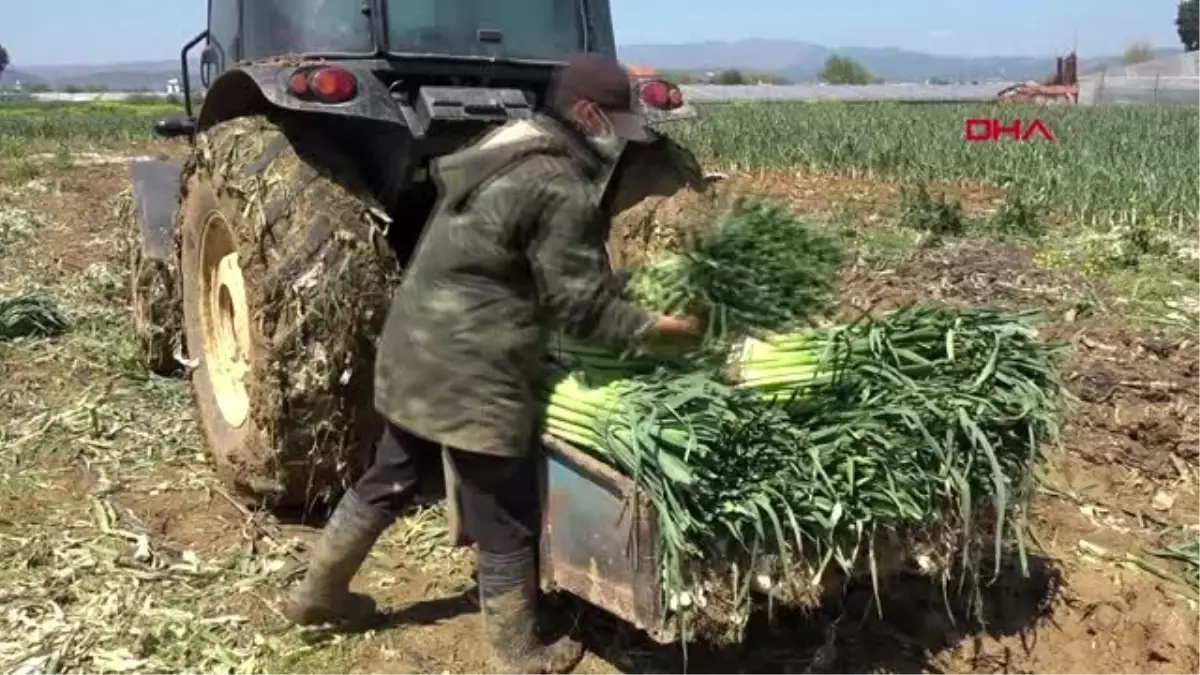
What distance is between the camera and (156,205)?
5.60m

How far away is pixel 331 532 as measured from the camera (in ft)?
11.7

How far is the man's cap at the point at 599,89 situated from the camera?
299 centimetres

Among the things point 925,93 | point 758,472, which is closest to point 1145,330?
point 758,472

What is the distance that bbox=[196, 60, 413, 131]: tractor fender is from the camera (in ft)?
12.3

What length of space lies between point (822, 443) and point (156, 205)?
147 inches

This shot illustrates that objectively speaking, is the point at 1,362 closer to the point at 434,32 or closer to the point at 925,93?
the point at 434,32

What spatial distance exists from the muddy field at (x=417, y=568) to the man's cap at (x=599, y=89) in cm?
79

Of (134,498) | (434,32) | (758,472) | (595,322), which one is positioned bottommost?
(134,498)

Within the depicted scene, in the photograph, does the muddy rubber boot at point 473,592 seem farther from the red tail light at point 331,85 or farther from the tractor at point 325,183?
the red tail light at point 331,85

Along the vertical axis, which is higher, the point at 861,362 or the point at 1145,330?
the point at 861,362

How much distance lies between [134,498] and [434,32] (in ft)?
6.49

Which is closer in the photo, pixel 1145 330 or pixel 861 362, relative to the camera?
pixel 861 362

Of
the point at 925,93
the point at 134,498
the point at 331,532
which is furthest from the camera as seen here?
the point at 925,93

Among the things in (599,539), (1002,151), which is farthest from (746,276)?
(1002,151)
